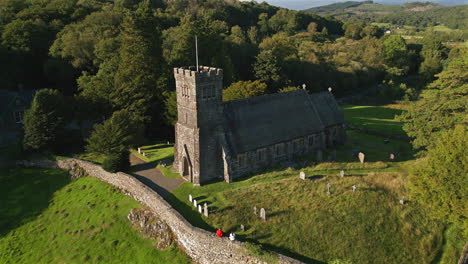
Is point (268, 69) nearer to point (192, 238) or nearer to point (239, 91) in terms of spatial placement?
point (239, 91)

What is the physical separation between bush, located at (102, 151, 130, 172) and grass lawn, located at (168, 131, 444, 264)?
7843mm

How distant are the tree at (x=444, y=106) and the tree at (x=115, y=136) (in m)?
33.4

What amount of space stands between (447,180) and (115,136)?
110ft

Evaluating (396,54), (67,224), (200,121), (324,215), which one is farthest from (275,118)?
(396,54)

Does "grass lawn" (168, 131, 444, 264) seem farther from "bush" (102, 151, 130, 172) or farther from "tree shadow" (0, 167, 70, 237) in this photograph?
"tree shadow" (0, 167, 70, 237)

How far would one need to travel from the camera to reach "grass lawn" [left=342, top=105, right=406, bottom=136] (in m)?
56.2

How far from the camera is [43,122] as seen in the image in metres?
42.2

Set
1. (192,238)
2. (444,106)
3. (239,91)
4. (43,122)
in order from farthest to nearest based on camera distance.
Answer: (239,91) → (43,122) → (444,106) → (192,238)

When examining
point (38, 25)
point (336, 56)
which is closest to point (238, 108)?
point (38, 25)

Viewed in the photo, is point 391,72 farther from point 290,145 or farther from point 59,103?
point 59,103

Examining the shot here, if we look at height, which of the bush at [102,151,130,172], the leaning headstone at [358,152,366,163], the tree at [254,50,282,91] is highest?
the tree at [254,50,282,91]

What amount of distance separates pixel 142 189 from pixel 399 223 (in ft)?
78.4

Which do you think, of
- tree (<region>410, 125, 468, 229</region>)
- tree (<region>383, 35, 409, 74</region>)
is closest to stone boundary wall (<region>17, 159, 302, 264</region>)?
tree (<region>410, 125, 468, 229</region>)

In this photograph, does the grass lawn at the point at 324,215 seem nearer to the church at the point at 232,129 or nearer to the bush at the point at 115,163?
the church at the point at 232,129
